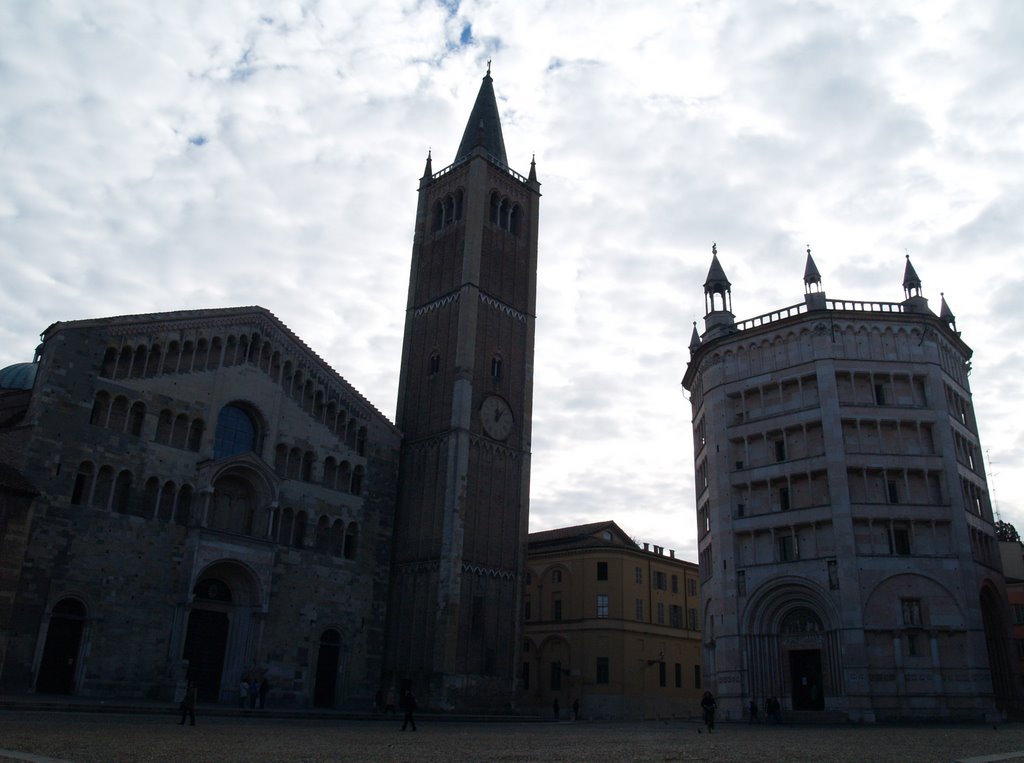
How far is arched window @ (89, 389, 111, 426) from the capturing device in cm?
3228

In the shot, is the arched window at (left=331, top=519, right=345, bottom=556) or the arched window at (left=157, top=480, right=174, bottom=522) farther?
the arched window at (left=331, top=519, right=345, bottom=556)

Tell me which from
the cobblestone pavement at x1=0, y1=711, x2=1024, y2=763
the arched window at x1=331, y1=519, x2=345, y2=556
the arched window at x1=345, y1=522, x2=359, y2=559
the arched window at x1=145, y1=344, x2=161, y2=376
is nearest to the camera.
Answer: the cobblestone pavement at x1=0, y1=711, x2=1024, y2=763

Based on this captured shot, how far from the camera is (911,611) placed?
1431 inches

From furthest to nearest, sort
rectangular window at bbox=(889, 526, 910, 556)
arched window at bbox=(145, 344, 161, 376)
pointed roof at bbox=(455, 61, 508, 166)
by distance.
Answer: pointed roof at bbox=(455, 61, 508, 166) < rectangular window at bbox=(889, 526, 910, 556) < arched window at bbox=(145, 344, 161, 376)

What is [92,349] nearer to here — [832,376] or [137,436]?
[137,436]

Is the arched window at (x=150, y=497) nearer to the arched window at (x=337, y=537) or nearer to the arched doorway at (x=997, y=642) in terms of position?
the arched window at (x=337, y=537)

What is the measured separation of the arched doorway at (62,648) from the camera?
96.3 feet

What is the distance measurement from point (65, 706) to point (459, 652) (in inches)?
735

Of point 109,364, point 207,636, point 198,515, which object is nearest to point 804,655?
point 207,636

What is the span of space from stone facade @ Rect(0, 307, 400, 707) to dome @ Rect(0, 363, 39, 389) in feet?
66.9

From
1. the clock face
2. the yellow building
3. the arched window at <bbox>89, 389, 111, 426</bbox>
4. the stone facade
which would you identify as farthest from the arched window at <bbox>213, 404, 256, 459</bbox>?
the yellow building

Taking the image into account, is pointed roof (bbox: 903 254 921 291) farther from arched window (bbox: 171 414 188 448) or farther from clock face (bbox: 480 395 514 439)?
arched window (bbox: 171 414 188 448)

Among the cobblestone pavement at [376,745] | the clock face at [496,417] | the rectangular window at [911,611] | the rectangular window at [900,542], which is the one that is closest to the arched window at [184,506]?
the cobblestone pavement at [376,745]

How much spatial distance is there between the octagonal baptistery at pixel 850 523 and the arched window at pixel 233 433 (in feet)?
75.9
